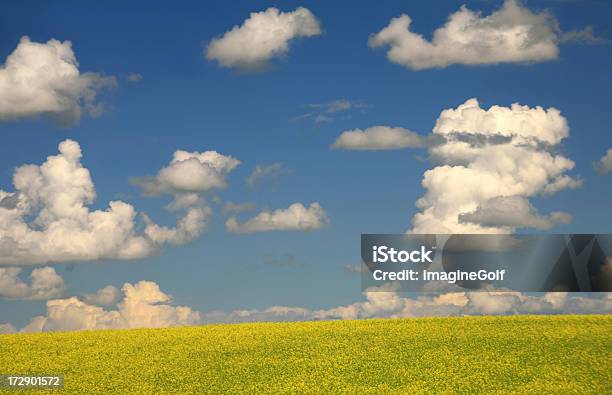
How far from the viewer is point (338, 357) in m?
34.1

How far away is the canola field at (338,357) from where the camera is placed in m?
30.2

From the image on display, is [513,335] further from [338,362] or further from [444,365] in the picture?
[338,362]

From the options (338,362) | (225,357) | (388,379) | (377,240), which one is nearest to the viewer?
(388,379)

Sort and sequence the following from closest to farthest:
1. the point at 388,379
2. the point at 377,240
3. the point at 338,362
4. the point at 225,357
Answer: the point at 388,379 < the point at 338,362 < the point at 225,357 < the point at 377,240

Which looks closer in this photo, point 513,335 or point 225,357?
point 225,357

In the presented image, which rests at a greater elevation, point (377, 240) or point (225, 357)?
point (377, 240)

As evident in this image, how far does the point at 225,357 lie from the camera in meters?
35.6

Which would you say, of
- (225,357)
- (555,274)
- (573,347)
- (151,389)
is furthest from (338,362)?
(555,274)

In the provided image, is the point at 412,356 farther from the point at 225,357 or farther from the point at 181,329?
the point at 181,329

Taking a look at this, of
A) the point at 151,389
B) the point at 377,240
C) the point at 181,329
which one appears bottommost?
the point at 151,389

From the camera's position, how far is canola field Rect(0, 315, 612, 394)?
3020cm

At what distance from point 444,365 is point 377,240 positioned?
996 cm

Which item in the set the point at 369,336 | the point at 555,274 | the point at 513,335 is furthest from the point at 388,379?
the point at 555,274

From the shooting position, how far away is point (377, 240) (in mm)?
40719
